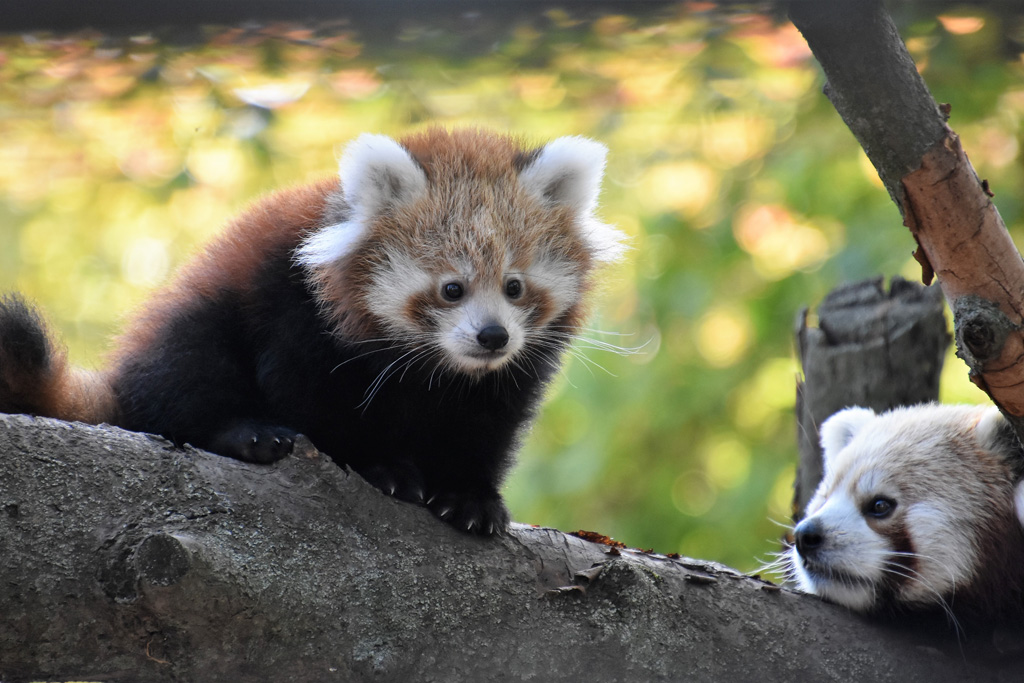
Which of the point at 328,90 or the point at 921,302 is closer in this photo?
the point at 921,302

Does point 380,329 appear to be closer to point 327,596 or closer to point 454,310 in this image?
point 454,310

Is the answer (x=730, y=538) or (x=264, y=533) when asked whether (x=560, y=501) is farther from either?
(x=264, y=533)

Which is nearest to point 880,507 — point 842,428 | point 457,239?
point 842,428

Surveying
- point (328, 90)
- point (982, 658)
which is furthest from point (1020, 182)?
point (328, 90)

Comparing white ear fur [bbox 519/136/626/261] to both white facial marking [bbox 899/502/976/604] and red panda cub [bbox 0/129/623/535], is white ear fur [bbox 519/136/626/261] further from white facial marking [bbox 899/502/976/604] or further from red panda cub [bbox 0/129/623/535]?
white facial marking [bbox 899/502/976/604]

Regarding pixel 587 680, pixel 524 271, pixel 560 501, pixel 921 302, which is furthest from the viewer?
pixel 560 501

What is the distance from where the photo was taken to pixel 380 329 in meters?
2.66

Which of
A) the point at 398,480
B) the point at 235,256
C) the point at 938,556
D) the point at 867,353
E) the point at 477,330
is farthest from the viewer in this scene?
the point at 867,353

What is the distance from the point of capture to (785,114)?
491 centimetres

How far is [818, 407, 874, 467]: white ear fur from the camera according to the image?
2975 millimetres

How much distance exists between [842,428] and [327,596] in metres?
1.91

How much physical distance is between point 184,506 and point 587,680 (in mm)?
1028

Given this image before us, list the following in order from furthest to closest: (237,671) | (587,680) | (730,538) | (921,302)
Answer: (730,538) < (921,302) < (587,680) < (237,671)

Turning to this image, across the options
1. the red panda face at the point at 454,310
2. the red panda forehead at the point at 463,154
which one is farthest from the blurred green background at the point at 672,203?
the red panda face at the point at 454,310
